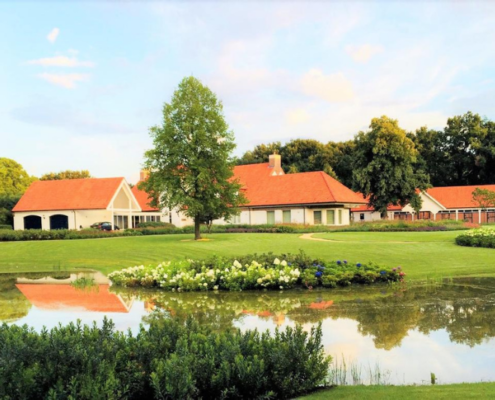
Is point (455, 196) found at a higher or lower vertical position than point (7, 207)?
lower

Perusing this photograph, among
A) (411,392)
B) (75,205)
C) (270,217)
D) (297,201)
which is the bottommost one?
(411,392)

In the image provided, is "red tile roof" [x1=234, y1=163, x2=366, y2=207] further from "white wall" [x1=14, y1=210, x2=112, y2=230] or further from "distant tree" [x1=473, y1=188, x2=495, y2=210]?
"white wall" [x1=14, y1=210, x2=112, y2=230]

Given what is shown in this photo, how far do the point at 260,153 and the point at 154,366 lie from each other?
72.9 metres

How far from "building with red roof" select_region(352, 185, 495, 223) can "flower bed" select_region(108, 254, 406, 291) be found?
51110 mm

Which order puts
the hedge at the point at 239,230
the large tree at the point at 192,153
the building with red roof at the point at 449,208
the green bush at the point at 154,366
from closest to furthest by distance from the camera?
the green bush at the point at 154,366
the large tree at the point at 192,153
the hedge at the point at 239,230
the building with red roof at the point at 449,208

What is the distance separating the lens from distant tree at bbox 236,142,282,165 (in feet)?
252

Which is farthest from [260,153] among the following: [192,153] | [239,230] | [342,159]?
[192,153]

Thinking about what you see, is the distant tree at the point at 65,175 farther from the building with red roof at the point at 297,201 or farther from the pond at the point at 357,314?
the pond at the point at 357,314

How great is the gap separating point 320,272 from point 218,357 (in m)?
9.63

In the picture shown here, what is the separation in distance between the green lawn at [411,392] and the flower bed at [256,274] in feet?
28.0

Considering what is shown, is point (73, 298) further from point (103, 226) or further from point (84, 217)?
point (84, 217)

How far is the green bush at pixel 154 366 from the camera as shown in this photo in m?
5.01

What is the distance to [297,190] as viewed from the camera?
51406 millimetres

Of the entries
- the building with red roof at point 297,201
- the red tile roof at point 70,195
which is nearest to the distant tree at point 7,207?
the red tile roof at point 70,195
